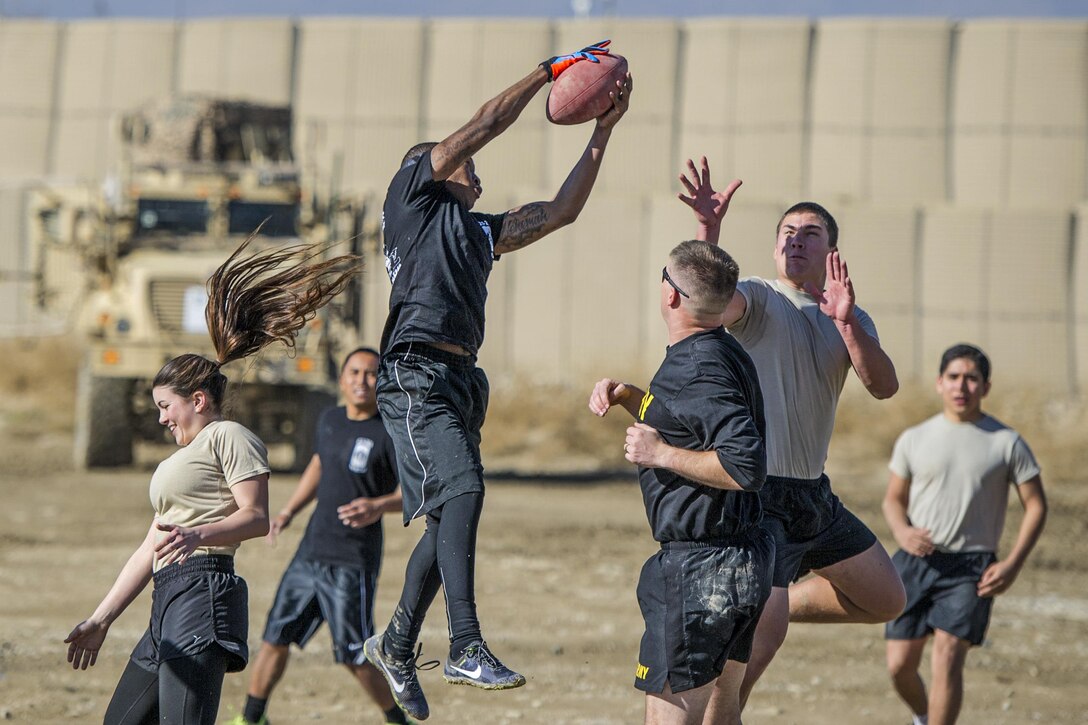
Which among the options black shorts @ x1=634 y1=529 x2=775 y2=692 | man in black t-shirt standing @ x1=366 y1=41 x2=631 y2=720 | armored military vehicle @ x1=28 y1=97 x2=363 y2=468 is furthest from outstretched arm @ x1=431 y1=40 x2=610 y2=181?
armored military vehicle @ x1=28 y1=97 x2=363 y2=468

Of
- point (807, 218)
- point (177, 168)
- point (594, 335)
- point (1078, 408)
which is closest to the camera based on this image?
point (807, 218)

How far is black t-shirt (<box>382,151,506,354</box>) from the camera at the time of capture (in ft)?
16.5

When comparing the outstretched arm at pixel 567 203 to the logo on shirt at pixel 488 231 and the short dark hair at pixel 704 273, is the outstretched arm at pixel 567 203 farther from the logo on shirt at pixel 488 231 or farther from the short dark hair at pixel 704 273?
the short dark hair at pixel 704 273

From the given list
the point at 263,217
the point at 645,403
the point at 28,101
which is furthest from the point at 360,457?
the point at 28,101

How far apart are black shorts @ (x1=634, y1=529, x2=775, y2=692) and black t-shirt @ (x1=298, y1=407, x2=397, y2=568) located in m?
2.41

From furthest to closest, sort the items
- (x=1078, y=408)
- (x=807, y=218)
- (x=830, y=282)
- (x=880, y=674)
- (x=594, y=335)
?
(x=594, y=335) → (x=1078, y=408) → (x=880, y=674) → (x=807, y=218) → (x=830, y=282)

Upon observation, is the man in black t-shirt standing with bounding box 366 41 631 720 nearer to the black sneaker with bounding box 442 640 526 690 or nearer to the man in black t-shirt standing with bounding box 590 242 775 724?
the black sneaker with bounding box 442 640 526 690

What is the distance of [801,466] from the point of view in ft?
17.3

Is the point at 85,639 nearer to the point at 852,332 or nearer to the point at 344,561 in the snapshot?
the point at 344,561

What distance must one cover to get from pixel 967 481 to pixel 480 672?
2.94 meters

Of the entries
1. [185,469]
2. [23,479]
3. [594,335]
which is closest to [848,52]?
[594,335]

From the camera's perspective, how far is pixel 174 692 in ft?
15.2

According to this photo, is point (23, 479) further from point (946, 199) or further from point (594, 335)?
point (946, 199)

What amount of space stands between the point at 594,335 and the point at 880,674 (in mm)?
14238
